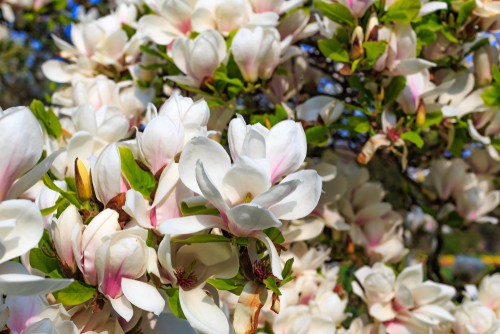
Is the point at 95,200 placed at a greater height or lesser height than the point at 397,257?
greater

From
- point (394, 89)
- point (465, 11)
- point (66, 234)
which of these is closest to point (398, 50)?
point (394, 89)

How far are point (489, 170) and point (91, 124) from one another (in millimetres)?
1091

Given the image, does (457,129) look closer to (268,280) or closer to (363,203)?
(363,203)

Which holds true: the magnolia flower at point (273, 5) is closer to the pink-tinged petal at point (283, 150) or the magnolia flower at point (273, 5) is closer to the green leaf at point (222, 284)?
the pink-tinged petal at point (283, 150)

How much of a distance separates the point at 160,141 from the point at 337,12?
51 centimetres

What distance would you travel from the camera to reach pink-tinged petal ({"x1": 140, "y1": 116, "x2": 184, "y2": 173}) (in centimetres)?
66

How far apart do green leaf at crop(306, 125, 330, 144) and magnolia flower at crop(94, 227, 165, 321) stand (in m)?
0.53

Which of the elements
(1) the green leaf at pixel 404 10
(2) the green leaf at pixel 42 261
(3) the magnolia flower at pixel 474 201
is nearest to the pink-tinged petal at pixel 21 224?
(2) the green leaf at pixel 42 261

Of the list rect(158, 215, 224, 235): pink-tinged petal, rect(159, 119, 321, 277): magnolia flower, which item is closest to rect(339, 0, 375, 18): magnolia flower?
rect(159, 119, 321, 277): magnolia flower

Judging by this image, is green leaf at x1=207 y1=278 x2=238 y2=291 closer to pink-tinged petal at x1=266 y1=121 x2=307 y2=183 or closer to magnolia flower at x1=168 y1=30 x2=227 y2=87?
pink-tinged petal at x1=266 y1=121 x2=307 y2=183

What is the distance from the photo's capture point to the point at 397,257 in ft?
4.50

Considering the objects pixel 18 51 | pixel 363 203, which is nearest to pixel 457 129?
pixel 363 203

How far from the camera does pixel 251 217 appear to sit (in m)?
0.56

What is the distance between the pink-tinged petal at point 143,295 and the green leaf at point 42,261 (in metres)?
0.09
